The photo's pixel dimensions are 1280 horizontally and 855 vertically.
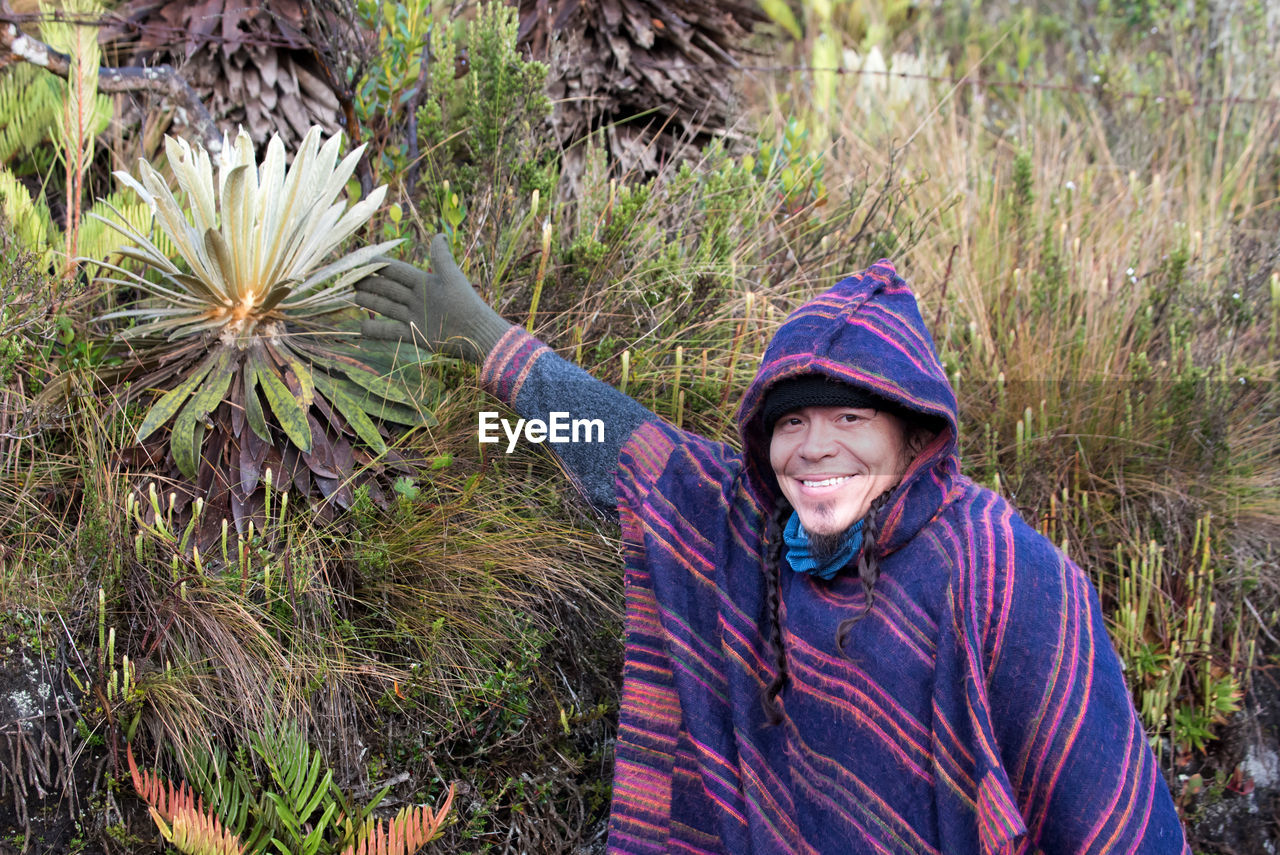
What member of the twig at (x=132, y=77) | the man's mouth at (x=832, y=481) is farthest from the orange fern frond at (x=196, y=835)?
the twig at (x=132, y=77)

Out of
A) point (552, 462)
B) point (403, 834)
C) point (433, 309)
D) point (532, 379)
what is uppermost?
point (433, 309)

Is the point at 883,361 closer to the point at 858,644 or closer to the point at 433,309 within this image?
the point at 858,644

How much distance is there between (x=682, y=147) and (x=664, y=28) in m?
0.56

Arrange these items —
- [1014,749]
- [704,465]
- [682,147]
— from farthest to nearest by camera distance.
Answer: [682,147], [704,465], [1014,749]

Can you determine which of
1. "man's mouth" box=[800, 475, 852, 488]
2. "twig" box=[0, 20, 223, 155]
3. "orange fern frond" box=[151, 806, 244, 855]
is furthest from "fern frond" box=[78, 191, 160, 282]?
"man's mouth" box=[800, 475, 852, 488]

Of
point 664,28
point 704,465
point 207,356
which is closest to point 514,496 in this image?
point 704,465

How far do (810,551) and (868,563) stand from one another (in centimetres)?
13

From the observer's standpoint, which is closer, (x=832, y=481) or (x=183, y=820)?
(x=832, y=481)

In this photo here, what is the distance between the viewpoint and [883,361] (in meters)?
2.06

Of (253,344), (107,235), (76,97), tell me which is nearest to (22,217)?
(107,235)

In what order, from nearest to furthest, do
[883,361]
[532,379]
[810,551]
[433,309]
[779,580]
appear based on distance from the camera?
1. [883,361]
2. [810,551]
3. [779,580]
4. [532,379]
5. [433,309]

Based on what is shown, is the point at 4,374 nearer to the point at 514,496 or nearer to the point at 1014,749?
the point at 514,496

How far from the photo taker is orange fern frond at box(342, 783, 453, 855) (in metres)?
2.40

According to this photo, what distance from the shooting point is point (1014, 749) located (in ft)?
6.52
